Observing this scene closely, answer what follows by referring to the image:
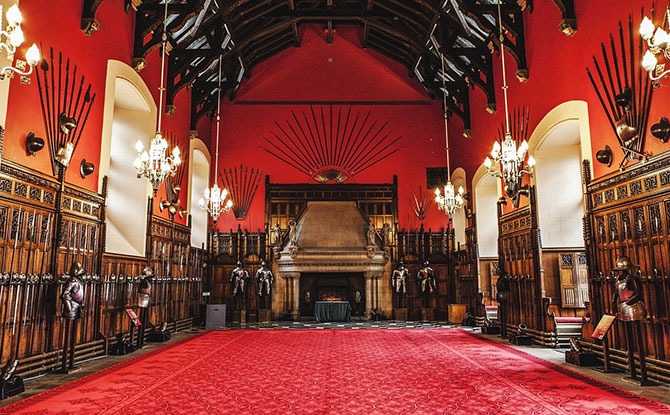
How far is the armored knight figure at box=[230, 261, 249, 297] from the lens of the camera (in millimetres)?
11805

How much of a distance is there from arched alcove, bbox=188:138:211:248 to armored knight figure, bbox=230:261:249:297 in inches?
47.2

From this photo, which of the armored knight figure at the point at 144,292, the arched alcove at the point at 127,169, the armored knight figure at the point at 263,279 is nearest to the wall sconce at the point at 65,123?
the arched alcove at the point at 127,169

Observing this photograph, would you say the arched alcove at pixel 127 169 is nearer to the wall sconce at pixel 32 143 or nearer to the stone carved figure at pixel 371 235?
the wall sconce at pixel 32 143

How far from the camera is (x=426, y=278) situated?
12.1m

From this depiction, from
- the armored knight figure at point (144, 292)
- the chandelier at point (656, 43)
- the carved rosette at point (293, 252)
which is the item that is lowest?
the armored knight figure at point (144, 292)

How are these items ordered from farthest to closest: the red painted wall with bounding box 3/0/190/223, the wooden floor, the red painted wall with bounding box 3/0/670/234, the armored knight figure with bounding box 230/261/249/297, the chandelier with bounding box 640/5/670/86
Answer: the armored knight figure with bounding box 230/261/249/297 → the red painted wall with bounding box 3/0/670/234 → the red painted wall with bounding box 3/0/190/223 → the wooden floor → the chandelier with bounding box 640/5/670/86

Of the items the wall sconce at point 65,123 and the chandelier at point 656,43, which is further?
the wall sconce at point 65,123

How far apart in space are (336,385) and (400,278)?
316 inches

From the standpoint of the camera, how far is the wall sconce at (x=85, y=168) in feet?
20.6

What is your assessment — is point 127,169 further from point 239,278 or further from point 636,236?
point 636,236

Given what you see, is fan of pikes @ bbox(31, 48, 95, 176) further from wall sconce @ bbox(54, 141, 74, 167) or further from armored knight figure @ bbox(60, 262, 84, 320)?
armored knight figure @ bbox(60, 262, 84, 320)

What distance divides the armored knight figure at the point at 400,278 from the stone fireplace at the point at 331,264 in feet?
1.38

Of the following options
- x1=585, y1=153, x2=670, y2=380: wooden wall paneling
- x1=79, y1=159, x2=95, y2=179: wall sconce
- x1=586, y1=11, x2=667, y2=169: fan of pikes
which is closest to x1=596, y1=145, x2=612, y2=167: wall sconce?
x1=586, y1=11, x2=667, y2=169: fan of pikes

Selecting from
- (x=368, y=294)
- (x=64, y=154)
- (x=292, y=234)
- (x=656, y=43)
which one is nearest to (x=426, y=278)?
(x=368, y=294)
